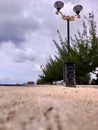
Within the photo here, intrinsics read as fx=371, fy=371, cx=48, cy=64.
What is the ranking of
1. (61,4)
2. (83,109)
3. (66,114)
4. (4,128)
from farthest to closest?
(61,4), (83,109), (66,114), (4,128)

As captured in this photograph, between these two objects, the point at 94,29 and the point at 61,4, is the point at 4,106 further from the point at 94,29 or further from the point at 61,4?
the point at 94,29

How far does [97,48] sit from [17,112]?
2798 cm

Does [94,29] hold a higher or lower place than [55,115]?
higher

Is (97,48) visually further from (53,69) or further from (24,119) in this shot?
(24,119)

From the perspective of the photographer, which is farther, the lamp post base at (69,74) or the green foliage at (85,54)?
the green foliage at (85,54)

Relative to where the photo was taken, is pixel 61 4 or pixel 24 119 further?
pixel 61 4

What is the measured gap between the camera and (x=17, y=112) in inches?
243

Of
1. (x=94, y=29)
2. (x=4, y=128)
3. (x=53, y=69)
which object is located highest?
(x=94, y=29)

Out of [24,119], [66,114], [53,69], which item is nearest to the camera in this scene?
[24,119]

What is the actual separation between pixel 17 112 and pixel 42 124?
1030 mm

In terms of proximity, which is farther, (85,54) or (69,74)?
(85,54)

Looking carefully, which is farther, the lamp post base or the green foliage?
the green foliage

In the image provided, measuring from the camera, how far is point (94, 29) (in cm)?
3450

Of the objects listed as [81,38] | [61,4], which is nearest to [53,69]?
[81,38]
